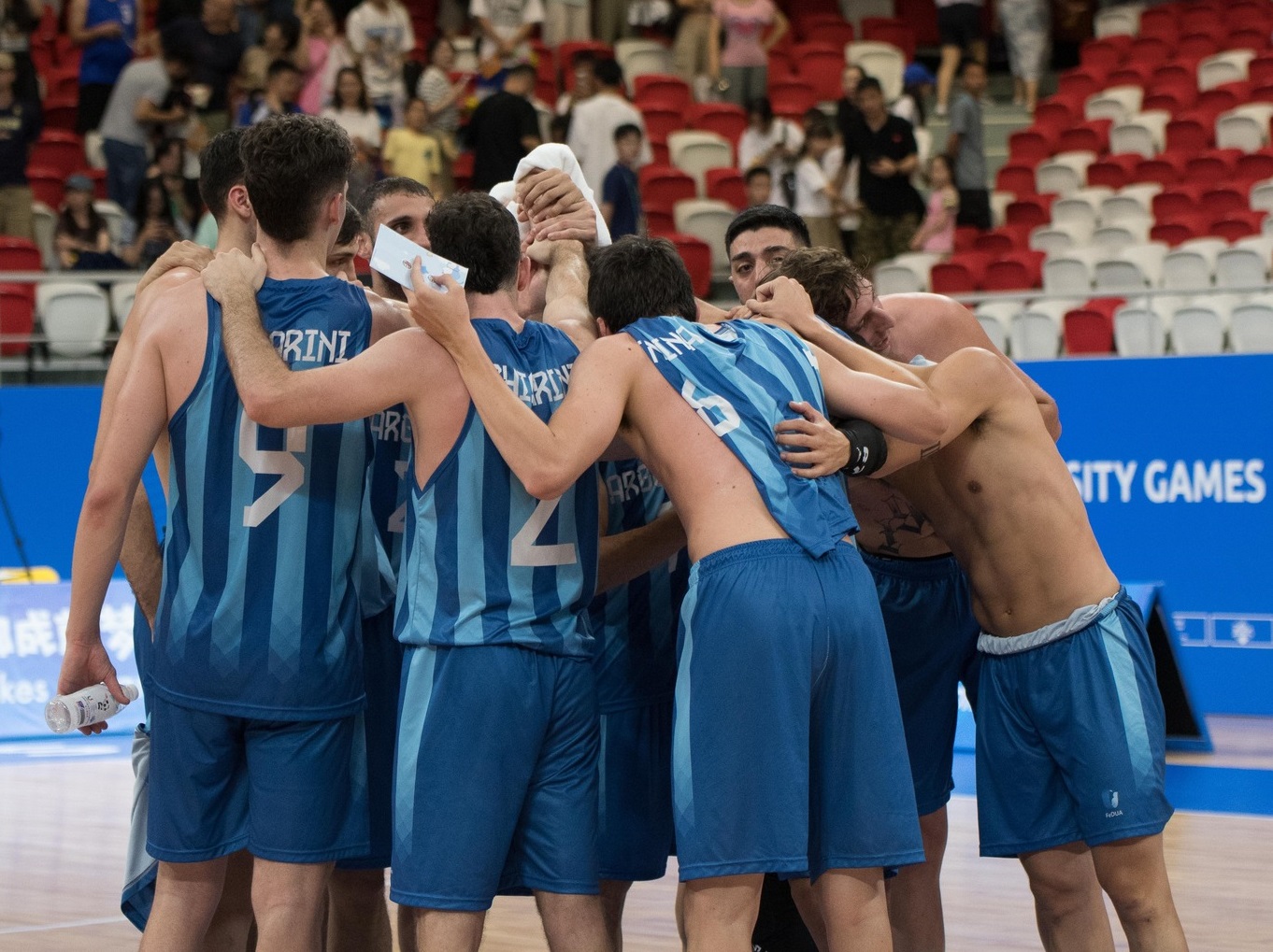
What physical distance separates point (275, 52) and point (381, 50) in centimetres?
91

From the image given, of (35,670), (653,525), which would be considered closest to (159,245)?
(35,670)

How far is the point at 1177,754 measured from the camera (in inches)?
359

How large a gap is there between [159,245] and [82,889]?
24.1 feet

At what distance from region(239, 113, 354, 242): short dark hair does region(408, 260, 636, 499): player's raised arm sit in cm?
36

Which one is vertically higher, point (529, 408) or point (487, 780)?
point (529, 408)

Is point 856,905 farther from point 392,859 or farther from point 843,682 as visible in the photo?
point 392,859

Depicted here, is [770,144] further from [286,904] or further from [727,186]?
[286,904]

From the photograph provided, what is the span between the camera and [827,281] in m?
4.69

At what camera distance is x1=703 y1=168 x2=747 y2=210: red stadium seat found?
49.1ft

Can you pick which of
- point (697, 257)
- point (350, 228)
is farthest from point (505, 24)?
point (350, 228)

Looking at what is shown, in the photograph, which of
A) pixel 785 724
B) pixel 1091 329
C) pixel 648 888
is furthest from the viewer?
pixel 1091 329

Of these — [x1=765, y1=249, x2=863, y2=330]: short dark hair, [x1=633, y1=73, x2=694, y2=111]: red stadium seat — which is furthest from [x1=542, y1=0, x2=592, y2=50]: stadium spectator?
[x1=765, y1=249, x2=863, y2=330]: short dark hair

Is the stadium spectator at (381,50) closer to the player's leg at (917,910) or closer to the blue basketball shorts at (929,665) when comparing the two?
the blue basketball shorts at (929,665)

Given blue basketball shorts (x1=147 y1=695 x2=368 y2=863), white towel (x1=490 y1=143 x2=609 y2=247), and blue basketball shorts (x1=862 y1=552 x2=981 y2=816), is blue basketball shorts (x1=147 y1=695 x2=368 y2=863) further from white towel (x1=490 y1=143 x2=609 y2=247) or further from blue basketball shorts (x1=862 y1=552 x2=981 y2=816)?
white towel (x1=490 y1=143 x2=609 y2=247)
